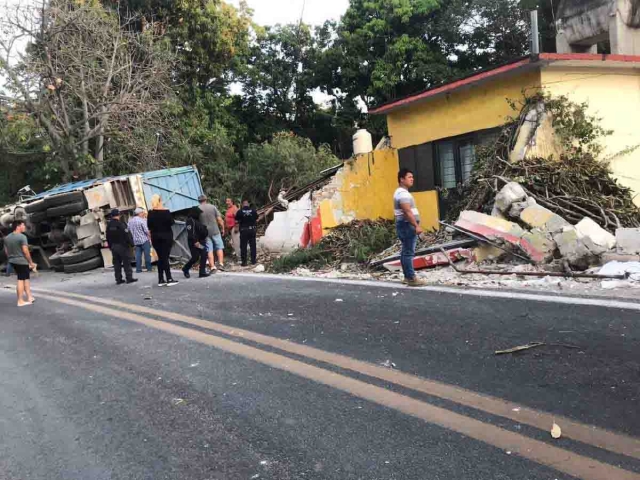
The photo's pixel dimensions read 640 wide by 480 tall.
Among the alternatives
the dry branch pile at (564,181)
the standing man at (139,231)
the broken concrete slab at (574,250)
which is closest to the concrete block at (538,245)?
the broken concrete slab at (574,250)

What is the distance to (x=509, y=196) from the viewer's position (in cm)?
948

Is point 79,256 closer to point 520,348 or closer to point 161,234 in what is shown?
point 161,234

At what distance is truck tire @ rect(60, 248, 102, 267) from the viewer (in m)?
15.1

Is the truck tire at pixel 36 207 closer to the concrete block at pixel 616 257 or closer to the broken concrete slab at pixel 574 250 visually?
the broken concrete slab at pixel 574 250

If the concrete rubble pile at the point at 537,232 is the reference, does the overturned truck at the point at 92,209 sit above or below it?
above

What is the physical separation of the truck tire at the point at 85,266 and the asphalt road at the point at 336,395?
9.11m

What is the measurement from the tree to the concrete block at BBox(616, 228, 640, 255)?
625 inches

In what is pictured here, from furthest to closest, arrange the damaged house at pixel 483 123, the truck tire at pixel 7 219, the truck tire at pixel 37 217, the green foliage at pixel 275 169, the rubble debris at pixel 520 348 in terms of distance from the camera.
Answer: the green foliage at pixel 275 169 < the truck tire at pixel 7 219 < the truck tire at pixel 37 217 < the damaged house at pixel 483 123 < the rubble debris at pixel 520 348

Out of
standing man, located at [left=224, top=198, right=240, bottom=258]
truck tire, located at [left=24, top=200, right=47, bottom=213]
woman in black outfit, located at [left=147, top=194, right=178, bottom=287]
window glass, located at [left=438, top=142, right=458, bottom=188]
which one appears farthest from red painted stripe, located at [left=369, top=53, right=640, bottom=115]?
truck tire, located at [left=24, top=200, right=47, bottom=213]

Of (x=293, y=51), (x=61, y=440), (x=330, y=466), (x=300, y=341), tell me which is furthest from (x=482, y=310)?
(x=293, y=51)

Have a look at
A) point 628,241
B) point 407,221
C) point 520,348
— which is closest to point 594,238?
point 628,241

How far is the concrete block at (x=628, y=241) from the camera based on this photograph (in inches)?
314

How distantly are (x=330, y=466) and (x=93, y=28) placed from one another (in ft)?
63.1

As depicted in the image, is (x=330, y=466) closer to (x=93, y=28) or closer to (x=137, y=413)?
(x=137, y=413)
